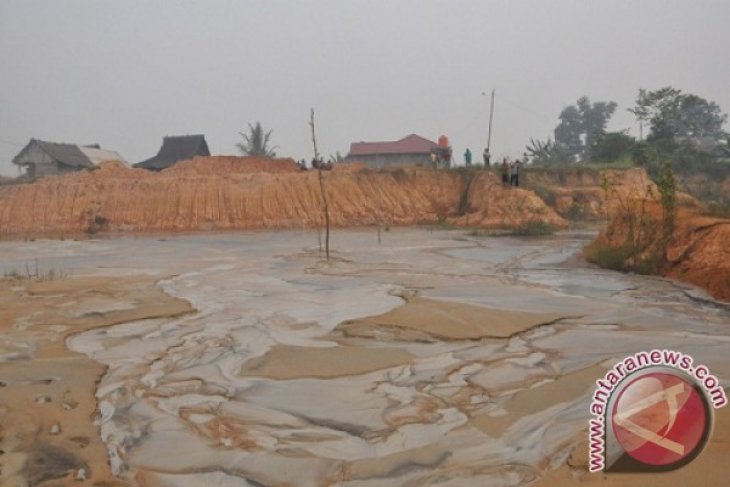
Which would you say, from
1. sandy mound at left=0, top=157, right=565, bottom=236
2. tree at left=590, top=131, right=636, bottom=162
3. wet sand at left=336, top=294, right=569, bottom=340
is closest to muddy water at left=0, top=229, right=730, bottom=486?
wet sand at left=336, top=294, right=569, bottom=340

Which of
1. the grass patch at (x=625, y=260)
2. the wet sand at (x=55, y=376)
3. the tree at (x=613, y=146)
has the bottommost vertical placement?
the wet sand at (x=55, y=376)

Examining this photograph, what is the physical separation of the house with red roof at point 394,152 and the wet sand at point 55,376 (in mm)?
→ 33034

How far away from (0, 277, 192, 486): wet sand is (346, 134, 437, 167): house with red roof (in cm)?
3303

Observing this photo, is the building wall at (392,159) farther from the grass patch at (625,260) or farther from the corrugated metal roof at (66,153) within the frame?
the grass patch at (625,260)

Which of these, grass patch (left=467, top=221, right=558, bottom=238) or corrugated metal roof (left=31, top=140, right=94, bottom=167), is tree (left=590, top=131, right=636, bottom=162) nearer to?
grass patch (left=467, top=221, right=558, bottom=238)

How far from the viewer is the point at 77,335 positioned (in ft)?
26.3

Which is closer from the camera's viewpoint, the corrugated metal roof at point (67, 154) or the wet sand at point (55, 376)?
the wet sand at point (55, 376)

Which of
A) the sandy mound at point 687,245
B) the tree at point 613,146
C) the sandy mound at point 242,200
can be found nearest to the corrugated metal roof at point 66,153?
the sandy mound at point 242,200

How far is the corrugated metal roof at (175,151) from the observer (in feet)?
138

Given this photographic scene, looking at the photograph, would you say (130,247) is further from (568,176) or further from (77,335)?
(568,176)

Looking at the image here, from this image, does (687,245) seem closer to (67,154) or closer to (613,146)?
(613,146)

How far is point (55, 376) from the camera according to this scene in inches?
249

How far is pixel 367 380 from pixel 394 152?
39410 mm

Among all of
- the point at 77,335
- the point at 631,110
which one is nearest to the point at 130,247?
the point at 77,335
